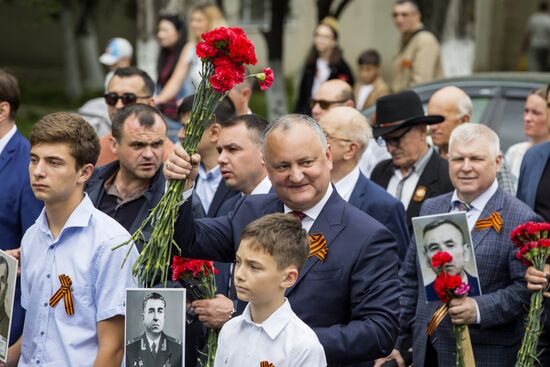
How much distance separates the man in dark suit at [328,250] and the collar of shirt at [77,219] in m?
0.45

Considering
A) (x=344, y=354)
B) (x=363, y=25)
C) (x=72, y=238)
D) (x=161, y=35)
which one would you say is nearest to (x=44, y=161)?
(x=72, y=238)

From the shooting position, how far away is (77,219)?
15.5ft

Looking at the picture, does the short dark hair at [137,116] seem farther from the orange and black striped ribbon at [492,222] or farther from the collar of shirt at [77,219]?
the orange and black striped ribbon at [492,222]

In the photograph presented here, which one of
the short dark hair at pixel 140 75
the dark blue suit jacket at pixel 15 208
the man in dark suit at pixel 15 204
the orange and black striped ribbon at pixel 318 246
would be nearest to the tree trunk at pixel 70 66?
the short dark hair at pixel 140 75

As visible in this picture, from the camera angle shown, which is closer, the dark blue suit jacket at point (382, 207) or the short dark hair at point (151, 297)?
the short dark hair at point (151, 297)

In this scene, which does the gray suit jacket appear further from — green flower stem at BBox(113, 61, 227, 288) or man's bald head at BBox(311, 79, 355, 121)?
man's bald head at BBox(311, 79, 355, 121)

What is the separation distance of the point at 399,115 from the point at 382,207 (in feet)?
4.61

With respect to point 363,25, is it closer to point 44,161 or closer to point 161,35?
point 161,35

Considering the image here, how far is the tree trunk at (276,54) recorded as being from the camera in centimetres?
1670

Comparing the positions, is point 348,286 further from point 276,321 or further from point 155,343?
point 155,343

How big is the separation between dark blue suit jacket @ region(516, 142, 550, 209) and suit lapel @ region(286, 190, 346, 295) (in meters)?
2.44

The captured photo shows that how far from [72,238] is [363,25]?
23.9 metres

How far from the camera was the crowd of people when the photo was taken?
4.35 meters

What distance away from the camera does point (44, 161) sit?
480cm
